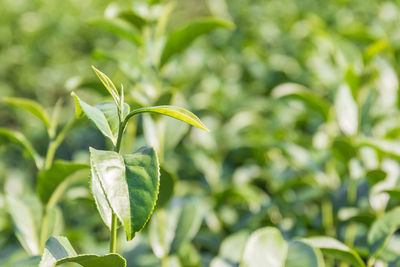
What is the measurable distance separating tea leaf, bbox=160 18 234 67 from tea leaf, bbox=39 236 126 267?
0.63 metres

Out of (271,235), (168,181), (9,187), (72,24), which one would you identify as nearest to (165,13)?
(168,181)

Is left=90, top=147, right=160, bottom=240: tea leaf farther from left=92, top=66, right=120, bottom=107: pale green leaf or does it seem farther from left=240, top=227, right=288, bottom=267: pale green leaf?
left=240, top=227, right=288, bottom=267: pale green leaf

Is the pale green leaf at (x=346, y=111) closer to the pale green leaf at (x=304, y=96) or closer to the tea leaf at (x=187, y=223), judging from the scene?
the pale green leaf at (x=304, y=96)

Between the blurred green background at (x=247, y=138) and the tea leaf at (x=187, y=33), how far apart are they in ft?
0.29

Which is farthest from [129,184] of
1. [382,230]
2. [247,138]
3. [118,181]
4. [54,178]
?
[247,138]

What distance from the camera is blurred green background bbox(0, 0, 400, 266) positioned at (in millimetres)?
1193

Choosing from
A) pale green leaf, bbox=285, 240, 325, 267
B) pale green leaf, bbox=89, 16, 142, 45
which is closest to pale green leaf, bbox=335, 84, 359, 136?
pale green leaf, bbox=285, 240, 325, 267

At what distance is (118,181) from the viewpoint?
0.60 meters

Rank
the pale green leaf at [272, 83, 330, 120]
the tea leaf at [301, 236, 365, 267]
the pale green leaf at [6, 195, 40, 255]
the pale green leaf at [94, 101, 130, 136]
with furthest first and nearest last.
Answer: the pale green leaf at [272, 83, 330, 120] < the pale green leaf at [6, 195, 40, 255] < the tea leaf at [301, 236, 365, 267] < the pale green leaf at [94, 101, 130, 136]

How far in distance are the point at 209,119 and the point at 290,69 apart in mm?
613

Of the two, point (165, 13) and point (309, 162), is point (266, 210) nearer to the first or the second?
point (309, 162)

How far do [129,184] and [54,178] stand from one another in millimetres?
373

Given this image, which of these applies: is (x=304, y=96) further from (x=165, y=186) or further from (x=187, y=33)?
(x=165, y=186)

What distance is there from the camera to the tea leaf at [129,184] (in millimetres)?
582
